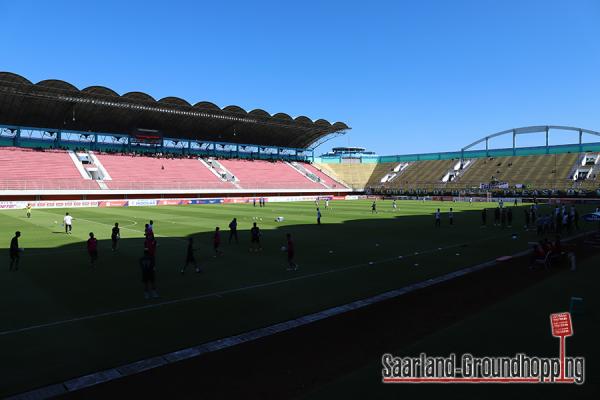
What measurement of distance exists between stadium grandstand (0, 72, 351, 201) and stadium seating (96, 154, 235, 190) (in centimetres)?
17

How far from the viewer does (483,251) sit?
2170cm

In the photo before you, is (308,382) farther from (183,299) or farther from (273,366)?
(183,299)

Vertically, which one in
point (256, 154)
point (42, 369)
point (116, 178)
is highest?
point (256, 154)

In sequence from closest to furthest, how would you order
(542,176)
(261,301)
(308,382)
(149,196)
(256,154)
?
(308,382) → (261,301) → (149,196) → (542,176) → (256,154)

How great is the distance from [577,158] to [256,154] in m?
68.8

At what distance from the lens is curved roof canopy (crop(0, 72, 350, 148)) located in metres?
61.1

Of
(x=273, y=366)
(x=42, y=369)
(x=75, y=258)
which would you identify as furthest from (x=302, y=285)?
(x=75, y=258)

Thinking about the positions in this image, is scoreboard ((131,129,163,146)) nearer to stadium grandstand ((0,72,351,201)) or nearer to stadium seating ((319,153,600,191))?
stadium grandstand ((0,72,351,201))

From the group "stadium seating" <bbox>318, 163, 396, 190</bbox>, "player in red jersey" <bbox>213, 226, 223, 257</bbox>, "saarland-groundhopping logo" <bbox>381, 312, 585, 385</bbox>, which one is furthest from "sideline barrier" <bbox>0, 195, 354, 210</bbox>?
"saarland-groundhopping logo" <bbox>381, 312, 585, 385</bbox>

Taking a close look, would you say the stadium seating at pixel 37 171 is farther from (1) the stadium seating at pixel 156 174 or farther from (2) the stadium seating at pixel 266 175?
(2) the stadium seating at pixel 266 175

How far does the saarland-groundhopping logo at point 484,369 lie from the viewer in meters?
7.36

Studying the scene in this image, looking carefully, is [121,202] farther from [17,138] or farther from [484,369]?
[484,369]

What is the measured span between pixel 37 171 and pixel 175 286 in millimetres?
60514

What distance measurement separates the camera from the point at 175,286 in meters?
14.4
